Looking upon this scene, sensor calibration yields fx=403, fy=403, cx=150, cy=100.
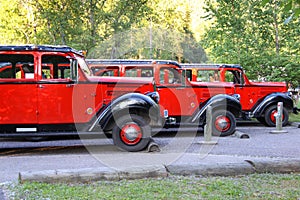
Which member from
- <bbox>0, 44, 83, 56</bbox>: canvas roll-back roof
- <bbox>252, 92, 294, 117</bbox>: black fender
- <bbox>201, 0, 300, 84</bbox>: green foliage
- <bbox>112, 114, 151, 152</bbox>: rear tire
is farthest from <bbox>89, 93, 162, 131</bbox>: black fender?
<bbox>201, 0, 300, 84</bbox>: green foliage

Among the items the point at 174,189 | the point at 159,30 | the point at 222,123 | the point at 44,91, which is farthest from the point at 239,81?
the point at 174,189

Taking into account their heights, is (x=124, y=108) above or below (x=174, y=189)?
above

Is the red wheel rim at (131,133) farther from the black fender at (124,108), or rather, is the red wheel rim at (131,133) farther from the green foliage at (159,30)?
the green foliage at (159,30)

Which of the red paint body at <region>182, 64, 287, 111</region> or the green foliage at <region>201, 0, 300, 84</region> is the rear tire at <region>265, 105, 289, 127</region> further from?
the green foliage at <region>201, 0, 300, 84</region>

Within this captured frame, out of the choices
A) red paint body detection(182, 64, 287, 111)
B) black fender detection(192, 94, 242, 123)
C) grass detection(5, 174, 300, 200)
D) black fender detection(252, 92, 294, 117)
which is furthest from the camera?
black fender detection(252, 92, 294, 117)

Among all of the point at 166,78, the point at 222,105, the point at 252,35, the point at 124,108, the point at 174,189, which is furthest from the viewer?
the point at 252,35

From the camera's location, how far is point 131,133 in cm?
912

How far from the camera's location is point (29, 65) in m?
8.87

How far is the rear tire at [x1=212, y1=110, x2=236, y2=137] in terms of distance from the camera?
12.0 metres

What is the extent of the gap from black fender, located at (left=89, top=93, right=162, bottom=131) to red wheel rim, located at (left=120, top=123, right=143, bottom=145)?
305 mm

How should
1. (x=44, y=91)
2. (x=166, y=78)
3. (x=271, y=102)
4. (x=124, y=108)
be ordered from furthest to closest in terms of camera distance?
1. (x=271, y=102)
2. (x=166, y=78)
3. (x=124, y=108)
4. (x=44, y=91)

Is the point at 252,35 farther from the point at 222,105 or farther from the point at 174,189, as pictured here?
the point at 174,189

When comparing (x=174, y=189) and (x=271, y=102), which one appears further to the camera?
(x=271, y=102)

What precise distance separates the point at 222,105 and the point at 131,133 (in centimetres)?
406
